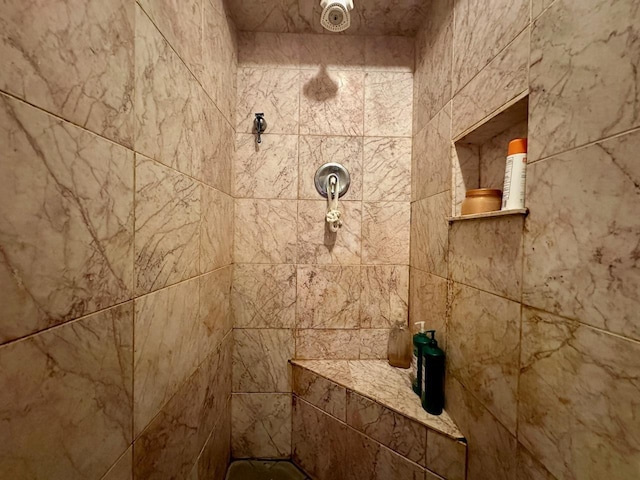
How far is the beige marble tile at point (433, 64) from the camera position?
1005mm

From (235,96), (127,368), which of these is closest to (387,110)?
(235,96)

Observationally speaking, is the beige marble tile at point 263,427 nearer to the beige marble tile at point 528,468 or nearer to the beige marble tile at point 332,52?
the beige marble tile at point 528,468

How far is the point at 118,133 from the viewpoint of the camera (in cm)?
51

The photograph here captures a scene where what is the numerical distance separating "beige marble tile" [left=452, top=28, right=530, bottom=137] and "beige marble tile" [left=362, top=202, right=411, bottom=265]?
1.60ft

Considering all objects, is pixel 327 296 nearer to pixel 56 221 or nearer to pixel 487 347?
pixel 487 347

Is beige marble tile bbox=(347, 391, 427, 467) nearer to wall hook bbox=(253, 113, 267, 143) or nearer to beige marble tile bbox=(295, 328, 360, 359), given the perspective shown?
beige marble tile bbox=(295, 328, 360, 359)

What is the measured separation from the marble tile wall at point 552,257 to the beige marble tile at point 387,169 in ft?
1.32

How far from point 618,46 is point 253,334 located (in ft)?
4.88

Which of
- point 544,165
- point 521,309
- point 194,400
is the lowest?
point 194,400

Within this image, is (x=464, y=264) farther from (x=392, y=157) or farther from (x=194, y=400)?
(x=194, y=400)

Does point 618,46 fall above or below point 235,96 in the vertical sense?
below

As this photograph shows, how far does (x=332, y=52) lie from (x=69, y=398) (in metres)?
1.59

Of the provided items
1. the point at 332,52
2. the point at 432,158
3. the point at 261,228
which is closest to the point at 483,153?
the point at 432,158

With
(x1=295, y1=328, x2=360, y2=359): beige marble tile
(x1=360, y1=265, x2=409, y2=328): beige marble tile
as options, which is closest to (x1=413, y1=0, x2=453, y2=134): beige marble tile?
(x1=360, y1=265, x2=409, y2=328): beige marble tile
